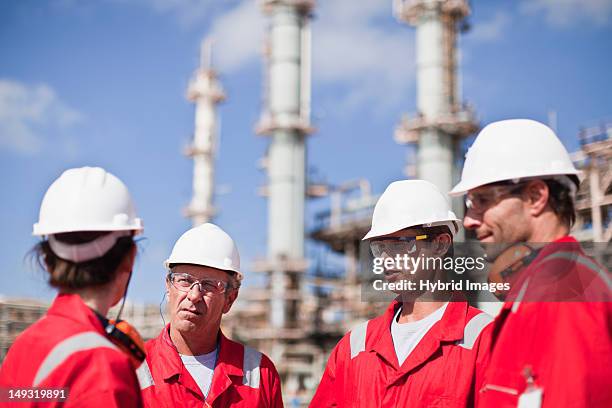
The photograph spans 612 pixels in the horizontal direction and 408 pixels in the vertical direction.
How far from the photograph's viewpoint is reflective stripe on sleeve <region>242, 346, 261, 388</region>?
16.0 feet

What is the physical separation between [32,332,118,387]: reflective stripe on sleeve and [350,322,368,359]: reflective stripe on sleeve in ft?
6.95

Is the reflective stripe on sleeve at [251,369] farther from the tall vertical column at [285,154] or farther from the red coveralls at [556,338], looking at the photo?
the tall vertical column at [285,154]

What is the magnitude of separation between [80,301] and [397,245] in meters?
2.17

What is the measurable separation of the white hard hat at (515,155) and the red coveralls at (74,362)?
1.64 m

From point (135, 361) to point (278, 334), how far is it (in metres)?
26.9

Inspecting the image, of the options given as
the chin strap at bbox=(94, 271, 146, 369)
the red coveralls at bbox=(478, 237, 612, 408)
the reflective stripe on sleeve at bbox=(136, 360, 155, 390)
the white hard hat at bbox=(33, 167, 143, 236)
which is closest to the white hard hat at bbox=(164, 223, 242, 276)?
the reflective stripe on sleeve at bbox=(136, 360, 155, 390)

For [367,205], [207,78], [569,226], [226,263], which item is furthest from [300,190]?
[569,226]

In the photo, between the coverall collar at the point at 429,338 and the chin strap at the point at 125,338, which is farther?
the coverall collar at the point at 429,338

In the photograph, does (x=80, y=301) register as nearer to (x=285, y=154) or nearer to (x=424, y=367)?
(x=424, y=367)

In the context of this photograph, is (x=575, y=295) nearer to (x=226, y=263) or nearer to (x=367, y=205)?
(x=226, y=263)

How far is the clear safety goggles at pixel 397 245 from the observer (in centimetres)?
440

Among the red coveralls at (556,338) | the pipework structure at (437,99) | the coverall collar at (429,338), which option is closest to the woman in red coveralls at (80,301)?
the red coveralls at (556,338)

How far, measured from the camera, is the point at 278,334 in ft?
96.5

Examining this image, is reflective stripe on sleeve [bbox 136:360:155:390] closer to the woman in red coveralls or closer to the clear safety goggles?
the clear safety goggles
